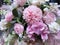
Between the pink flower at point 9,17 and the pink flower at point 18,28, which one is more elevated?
the pink flower at point 9,17

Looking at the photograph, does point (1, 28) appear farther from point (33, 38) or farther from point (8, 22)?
point (33, 38)

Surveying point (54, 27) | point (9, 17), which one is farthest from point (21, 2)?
point (54, 27)

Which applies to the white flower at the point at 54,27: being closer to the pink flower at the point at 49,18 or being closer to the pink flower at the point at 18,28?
the pink flower at the point at 49,18

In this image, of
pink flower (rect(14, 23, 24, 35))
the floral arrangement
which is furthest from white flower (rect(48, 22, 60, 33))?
pink flower (rect(14, 23, 24, 35))

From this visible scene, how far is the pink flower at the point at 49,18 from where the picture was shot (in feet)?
2.68

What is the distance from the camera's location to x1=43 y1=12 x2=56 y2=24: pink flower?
0.82m

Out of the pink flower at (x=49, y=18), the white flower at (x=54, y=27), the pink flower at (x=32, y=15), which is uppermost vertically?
the pink flower at (x=32, y=15)

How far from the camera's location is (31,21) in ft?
2.62

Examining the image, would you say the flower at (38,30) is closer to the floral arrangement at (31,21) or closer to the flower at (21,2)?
the floral arrangement at (31,21)

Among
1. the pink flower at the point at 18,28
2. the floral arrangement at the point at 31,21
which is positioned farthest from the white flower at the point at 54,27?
the pink flower at the point at 18,28

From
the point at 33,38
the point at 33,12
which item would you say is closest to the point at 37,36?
the point at 33,38

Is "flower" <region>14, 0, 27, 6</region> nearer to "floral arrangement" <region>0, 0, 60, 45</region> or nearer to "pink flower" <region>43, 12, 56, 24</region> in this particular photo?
"floral arrangement" <region>0, 0, 60, 45</region>

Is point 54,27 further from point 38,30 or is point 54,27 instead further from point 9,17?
point 9,17

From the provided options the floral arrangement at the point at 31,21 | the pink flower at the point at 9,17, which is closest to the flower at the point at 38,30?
the floral arrangement at the point at 31,21
